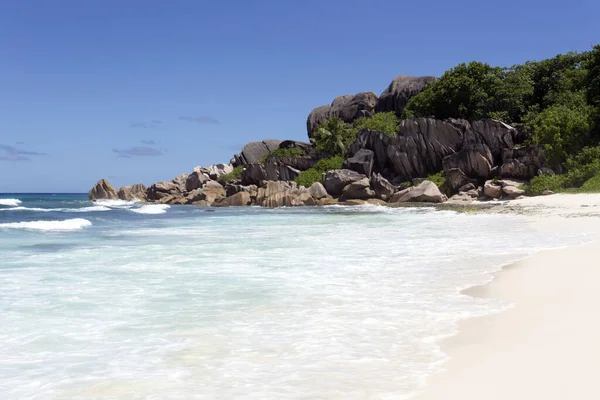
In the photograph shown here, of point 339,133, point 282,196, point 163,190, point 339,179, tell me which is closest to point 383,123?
point 339,133

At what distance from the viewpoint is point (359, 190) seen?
53375mm

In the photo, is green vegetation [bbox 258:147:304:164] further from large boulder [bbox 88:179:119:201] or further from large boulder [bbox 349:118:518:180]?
large boulder [bbox 88:179:119:201]

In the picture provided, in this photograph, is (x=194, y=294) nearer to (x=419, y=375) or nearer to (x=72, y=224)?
(x=419, y=375)

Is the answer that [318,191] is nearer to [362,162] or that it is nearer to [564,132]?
[362,162]

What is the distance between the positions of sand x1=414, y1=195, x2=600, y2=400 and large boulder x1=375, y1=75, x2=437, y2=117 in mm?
67362

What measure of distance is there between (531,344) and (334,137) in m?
65.2

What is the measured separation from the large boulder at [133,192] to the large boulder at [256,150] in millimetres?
20550

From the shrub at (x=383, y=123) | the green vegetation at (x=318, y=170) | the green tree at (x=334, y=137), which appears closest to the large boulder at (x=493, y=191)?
the shrub at (x=383, y=123)

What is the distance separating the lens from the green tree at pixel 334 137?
2725 inches

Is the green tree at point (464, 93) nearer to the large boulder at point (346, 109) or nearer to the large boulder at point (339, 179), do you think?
the large boulder at point (339, 179)

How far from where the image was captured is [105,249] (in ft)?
50.3

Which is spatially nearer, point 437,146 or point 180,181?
point 437,146

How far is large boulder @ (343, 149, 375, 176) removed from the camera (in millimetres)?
57250

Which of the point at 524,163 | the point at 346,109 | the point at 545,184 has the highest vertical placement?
the point at 346,109
